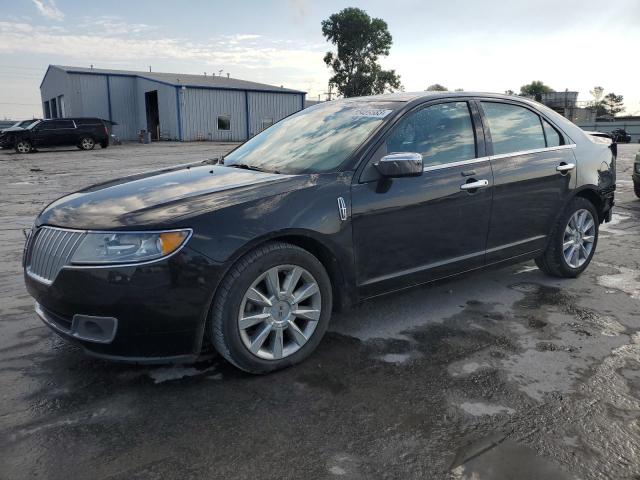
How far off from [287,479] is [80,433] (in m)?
1.06

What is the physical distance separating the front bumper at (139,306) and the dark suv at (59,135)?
2529 cm

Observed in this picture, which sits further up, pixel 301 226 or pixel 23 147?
A: pixel 301 226

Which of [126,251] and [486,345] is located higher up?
[126,251]

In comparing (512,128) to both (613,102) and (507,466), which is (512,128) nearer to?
(507,466)

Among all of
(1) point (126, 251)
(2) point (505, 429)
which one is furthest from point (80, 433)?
(2) point (505, 429)

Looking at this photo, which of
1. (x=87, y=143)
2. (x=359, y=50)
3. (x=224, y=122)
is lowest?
(x=87, y=143)

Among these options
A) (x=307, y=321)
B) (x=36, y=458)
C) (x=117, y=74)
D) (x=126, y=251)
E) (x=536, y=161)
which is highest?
(x=117, y=74)

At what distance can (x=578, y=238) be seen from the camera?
4.86 m

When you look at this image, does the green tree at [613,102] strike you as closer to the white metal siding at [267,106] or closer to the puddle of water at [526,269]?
the white metal siding at [267,106]

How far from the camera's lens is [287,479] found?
7.12 ft

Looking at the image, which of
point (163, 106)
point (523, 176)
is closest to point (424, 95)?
point (523, 176)

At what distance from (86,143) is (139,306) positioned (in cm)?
2619

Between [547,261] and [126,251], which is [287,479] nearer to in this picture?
[126,251]

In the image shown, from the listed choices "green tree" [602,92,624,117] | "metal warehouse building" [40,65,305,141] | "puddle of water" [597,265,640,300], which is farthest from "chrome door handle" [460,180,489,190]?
"green tree" [602,92,624,117]
